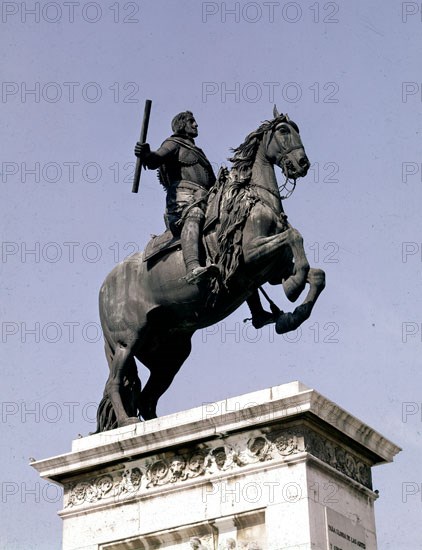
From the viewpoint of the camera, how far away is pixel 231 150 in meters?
17.7

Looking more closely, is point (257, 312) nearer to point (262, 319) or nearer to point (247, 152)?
point (262, 319)

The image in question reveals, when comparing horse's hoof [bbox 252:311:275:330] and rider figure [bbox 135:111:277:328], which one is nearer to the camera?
rider figure [bbox 135:111:277:328]

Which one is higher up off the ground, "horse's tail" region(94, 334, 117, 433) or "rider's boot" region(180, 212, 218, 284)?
"rider's boot" region(180, 212, 218, 284)

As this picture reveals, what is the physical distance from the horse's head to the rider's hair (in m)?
1.63

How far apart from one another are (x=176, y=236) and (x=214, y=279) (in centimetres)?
111

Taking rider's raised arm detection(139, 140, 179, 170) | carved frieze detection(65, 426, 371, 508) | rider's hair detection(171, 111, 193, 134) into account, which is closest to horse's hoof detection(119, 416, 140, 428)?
carved frieze detection(65, 426, 371, 508)

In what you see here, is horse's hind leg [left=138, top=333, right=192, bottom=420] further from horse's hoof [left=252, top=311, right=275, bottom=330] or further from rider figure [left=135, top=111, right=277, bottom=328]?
rider figure [left=135, top=111, right=277, bottom=328]

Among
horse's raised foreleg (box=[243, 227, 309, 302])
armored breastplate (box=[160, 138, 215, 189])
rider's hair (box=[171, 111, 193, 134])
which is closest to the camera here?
horse's raised foreleg (box=[243, 227, 309, 302])

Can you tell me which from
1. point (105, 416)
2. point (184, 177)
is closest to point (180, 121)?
point (184, 177)

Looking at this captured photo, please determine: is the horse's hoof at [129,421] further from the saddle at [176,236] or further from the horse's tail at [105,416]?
the saddle at [176,236]

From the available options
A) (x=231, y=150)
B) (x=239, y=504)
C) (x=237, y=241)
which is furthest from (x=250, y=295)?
(x=239, y=504)

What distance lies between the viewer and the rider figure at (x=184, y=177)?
17.0 metres

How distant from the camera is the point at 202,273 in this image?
54.0 feet

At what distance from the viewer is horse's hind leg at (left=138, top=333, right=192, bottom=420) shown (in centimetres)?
1788
